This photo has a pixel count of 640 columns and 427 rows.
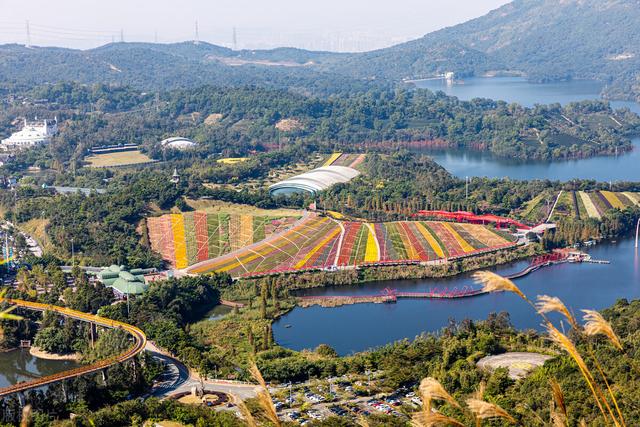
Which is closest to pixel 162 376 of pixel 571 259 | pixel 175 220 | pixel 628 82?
pixel 175 220

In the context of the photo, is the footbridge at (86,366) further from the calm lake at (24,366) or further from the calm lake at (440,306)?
the calm lake at (440,306)

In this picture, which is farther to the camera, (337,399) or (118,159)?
(118,159)

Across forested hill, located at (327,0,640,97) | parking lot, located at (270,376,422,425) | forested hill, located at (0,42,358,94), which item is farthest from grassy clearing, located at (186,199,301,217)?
forested hill, located at (327,0,640,97)

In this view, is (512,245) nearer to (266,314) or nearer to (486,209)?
(486,209)

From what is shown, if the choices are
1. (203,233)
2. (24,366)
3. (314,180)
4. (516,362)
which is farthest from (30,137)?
(516,362)

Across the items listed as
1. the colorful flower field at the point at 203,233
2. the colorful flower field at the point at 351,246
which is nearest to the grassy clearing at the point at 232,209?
the colorful flower field at the point at 203,233

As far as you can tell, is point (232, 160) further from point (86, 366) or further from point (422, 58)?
point (422, 58)
